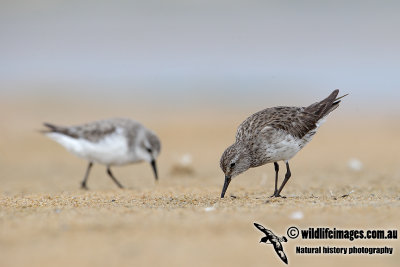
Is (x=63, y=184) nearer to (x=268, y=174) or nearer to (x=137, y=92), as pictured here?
(x=268, y=174)

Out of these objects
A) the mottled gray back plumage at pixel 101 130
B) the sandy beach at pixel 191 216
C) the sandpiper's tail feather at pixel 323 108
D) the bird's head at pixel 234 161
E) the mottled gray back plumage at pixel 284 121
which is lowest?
the sandy beach at pixel 191 216

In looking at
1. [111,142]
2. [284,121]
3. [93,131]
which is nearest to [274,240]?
[284,121]

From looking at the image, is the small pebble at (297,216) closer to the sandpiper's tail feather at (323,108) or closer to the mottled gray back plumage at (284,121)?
the mottled gray back plumage at (284,121)

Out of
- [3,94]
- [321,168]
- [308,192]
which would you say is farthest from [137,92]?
[308,192]

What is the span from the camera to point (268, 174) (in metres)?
11.6

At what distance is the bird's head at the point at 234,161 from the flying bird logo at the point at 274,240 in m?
1.99

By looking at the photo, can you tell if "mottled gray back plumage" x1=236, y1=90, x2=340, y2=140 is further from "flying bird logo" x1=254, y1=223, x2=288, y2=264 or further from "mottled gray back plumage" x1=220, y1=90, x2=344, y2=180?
"flying bird logo" x1=254, y1=223, x2=288, y2=264

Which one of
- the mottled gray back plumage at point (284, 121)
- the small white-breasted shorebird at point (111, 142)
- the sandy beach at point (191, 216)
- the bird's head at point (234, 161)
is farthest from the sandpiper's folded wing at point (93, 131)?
the bird's head at point (234, 161)

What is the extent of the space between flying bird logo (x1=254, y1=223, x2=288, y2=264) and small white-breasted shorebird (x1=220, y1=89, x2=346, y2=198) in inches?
80.3

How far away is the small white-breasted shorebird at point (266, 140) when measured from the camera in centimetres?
703

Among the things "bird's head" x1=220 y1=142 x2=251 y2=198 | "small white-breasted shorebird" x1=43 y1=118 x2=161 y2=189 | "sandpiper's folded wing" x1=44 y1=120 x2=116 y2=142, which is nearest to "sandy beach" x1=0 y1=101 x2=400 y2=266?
"bird's head" x1=220 y1=142 x2=251 y2=198

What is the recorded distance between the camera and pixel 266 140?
7.07 metres

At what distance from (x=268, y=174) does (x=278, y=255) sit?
7192mm

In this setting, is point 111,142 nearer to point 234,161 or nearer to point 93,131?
point 93,131
